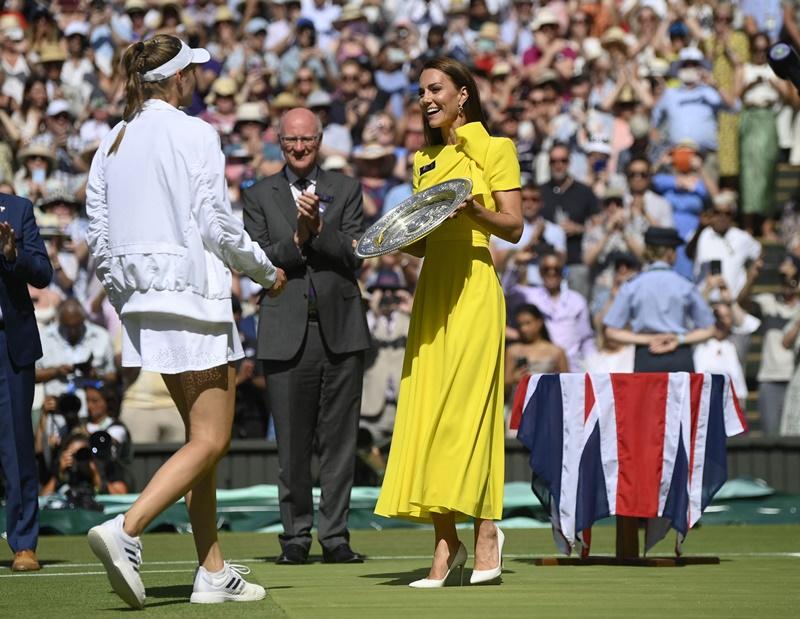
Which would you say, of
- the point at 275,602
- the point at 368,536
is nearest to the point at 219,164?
the point at 275,602

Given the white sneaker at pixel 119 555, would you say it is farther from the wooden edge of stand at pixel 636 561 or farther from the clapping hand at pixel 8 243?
the wooden edge of stand at pixel 636 561

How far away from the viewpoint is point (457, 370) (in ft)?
26.7

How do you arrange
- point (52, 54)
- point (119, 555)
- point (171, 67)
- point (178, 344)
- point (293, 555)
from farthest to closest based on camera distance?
1. point (52, 54)
2. point (293, 555)
3. point (171, 67)
4. point (178, 344)
5. point (119, 555)

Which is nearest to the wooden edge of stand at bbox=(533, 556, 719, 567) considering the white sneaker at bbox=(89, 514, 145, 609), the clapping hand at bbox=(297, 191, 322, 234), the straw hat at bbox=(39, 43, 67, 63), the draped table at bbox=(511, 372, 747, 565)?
the draped table at bbox=(511, 372, 747, 565)

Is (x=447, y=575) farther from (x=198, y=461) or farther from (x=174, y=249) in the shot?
(x=174, y=249)

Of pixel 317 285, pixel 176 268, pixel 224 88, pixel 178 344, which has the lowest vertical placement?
pixel 178 344

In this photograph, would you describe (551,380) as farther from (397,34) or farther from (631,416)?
(397,34)

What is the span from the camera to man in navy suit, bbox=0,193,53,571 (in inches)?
384

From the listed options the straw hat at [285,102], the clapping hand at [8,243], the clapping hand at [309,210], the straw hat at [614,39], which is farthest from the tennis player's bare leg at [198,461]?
the straw hat at [614,39]

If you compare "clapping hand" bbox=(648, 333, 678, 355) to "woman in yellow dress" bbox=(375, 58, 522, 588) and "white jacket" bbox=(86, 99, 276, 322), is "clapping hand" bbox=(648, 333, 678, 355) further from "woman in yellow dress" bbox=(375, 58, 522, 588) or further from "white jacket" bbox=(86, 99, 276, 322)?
"white jacket" bbox=(86, 99, 276, 322)

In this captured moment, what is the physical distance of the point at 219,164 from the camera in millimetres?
7379

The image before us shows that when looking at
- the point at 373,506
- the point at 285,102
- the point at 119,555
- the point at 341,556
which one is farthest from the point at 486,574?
the point at 285,102

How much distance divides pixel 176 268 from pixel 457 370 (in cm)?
149

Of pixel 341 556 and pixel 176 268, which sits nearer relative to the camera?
pixel 176 268
